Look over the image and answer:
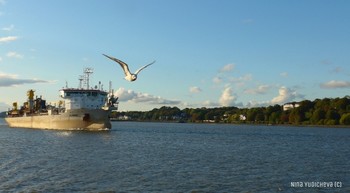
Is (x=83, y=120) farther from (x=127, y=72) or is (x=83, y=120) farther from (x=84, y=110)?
(x=127, y=72)

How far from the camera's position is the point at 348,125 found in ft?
640

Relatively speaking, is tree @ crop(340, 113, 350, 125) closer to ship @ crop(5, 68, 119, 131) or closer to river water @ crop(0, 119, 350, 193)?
ship @ crop(5, 68, 119, 131)

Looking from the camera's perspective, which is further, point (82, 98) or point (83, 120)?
point (82, 98)

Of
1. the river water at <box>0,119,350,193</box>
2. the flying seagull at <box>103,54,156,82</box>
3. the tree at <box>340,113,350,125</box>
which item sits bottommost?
the river water at <box>0,119,350,193</box>

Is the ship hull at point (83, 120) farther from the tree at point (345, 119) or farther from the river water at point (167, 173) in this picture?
the tree at point (345, 119)

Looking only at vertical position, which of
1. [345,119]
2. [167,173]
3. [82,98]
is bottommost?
[167,173]

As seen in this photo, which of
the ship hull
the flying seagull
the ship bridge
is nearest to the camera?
the flying seagull

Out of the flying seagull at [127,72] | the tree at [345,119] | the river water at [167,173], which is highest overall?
the flying seagull at [127,72]

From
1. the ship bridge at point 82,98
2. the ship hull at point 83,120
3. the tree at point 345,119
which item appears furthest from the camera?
the tree at point 345,119

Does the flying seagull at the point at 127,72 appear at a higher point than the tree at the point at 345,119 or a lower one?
higher

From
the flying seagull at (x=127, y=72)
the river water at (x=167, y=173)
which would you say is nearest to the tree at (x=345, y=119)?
the river water at (x=167, y=173)

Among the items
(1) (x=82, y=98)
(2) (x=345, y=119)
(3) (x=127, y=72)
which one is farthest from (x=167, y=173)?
(2) (x=345, y=119)

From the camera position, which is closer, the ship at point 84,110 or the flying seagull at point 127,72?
the flying seagull at point 127,72

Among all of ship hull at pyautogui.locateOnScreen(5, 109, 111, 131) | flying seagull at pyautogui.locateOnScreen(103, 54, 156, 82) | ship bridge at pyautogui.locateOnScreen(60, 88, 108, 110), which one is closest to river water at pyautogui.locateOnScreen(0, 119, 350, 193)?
flying seagull at pyautogui.locateOnScreen(103, 54, 156, 82)
